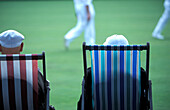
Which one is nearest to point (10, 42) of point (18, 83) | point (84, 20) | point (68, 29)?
point (18, 83)

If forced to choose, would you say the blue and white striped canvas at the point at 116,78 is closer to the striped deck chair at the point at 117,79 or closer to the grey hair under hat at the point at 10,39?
the striped deck chair at the point at 117,79

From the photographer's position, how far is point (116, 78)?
2893 millimetres

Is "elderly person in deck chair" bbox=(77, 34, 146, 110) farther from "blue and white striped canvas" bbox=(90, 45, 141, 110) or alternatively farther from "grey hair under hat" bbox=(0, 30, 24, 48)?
"grey hair under hat" bbox=(0, 30, 24, 48)

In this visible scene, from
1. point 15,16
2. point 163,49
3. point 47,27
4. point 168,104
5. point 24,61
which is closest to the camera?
point 24,61

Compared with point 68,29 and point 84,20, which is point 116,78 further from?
point 68,29

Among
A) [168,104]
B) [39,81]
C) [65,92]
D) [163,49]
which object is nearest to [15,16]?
[163,49]

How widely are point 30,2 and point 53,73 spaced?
1277 cm

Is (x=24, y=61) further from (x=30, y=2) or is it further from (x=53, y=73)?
(x=30, y=2)

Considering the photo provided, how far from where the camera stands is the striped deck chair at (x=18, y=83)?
2711 millimetres

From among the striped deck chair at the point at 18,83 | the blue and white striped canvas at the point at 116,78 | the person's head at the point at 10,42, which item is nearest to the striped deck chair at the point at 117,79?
the blue and white striped canvas at the point at 116,78

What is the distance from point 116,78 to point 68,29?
25.8 ft

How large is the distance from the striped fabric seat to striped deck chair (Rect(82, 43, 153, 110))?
43cm

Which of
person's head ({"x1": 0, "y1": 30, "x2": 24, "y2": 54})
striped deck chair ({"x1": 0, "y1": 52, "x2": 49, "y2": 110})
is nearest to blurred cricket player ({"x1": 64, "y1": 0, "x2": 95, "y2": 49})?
person's head ({"x1": 0, "y1": 30, "x2": 24, "y2": 54})

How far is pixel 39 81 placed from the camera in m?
2.90
